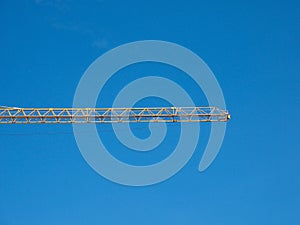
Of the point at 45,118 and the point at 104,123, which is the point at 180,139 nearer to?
the point at 104,123

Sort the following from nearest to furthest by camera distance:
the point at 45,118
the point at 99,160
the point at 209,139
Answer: the point at 99,160 → the point at 209,139 → the point at 45,118

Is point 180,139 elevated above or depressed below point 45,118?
below

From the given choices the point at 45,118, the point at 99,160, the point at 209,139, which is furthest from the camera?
the point at 45,118

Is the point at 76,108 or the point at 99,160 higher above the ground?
the point at 76,108

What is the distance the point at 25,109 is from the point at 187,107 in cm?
1835

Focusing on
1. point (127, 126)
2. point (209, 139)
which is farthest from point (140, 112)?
point (209, 139)

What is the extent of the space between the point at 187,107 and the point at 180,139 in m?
6.57

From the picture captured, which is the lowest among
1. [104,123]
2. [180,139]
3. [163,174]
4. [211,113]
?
[163,174]

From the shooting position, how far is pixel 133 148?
4331 centimetres

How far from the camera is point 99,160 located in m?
43.2

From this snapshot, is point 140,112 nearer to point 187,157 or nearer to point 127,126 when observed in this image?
point 127,126

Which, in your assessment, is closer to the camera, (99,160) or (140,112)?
(99,160)

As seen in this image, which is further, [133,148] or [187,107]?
[187,107]

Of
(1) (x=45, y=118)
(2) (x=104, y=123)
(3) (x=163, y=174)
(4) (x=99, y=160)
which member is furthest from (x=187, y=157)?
(1) (x=45, y=118)
